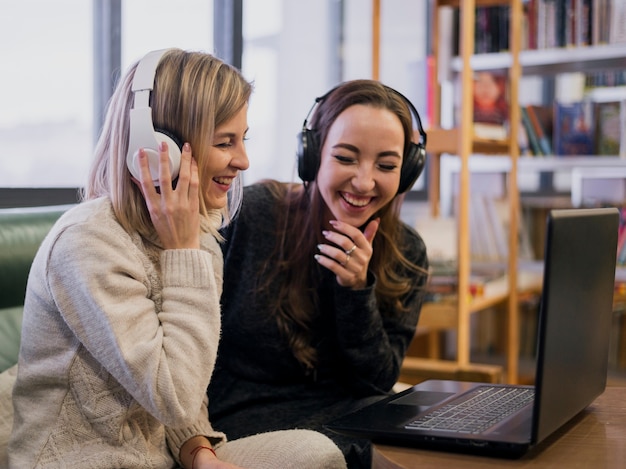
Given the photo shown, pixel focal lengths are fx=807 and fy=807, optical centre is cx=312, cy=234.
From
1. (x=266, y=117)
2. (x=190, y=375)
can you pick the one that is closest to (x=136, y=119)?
(x=190, y=375)

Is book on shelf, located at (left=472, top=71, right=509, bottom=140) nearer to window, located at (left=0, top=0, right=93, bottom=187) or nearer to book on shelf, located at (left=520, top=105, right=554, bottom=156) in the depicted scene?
book on shelf, located at (left=520, top=105, right=554, bottom=156)

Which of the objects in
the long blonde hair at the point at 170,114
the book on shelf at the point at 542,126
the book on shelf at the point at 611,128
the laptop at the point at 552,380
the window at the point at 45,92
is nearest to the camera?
the laptop at the point at 552,380

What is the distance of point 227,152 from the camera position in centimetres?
128

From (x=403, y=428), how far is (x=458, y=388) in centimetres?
31

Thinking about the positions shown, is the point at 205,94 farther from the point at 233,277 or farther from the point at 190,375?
the point at 233,277

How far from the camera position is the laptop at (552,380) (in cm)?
89

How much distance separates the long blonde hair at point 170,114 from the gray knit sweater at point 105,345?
4 cm

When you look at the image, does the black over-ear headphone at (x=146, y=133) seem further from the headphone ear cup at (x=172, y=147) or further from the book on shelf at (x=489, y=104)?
the book on shelf at (x=489, y=104)

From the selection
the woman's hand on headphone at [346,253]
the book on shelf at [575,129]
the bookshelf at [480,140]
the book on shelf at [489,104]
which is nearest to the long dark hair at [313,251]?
the woman's hand on headphone at [346,253]

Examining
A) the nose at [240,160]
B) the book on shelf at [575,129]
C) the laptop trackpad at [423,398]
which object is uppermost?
the book on shelf at [575,129]

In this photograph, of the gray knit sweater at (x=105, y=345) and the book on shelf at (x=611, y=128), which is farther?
the book on shelf at (x=611, y=128)

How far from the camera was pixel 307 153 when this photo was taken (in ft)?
5.22

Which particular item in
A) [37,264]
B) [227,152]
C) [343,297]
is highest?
[227,152]

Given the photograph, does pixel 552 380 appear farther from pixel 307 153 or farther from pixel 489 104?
pixel 489 104
